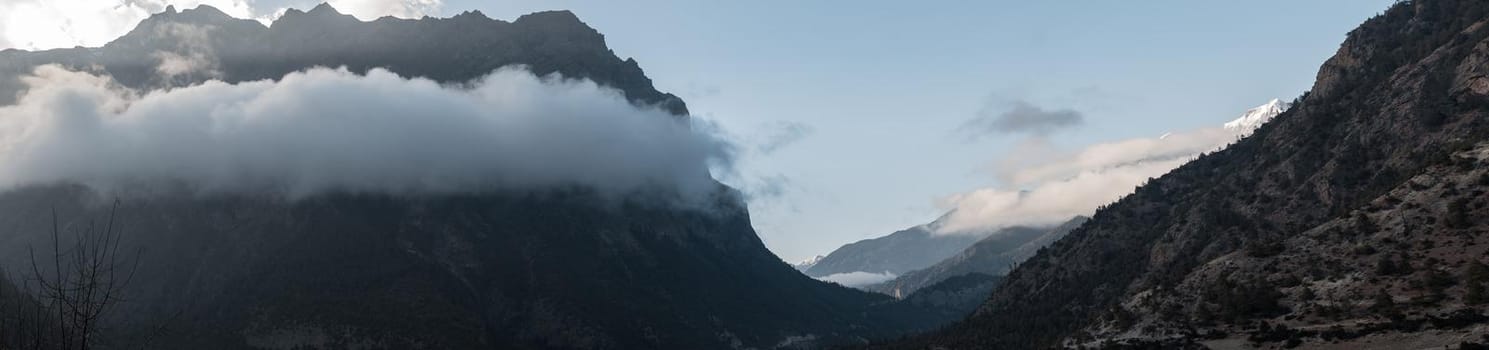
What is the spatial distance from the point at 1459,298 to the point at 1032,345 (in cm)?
10160

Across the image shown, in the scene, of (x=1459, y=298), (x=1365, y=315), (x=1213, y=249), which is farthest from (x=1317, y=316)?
(x=1213, y=249)

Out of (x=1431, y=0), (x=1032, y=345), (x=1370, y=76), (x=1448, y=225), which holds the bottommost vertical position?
(x=1032, y=345)

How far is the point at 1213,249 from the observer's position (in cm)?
16175

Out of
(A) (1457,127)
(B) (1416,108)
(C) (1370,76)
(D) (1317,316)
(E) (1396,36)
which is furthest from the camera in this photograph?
(E) (1396,36)

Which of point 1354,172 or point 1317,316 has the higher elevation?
point 1354,172

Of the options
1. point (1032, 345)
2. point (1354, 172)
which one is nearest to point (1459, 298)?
point (1354, 172)

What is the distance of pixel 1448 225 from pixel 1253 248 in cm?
2646

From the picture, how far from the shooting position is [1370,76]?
178m

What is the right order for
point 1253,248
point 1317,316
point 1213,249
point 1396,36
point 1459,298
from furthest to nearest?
point 1396,36 → point 1213,249 → point 1253,248 → point 1317,316 → point 1459,298

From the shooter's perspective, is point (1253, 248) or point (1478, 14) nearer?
point (1253, 248)

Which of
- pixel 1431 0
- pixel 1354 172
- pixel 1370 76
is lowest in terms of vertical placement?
pixel 1354 172

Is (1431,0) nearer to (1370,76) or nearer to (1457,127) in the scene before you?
(1370,76)

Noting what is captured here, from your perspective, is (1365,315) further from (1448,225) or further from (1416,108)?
(1416,108)

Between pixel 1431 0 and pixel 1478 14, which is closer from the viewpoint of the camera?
pixel 1478 14
